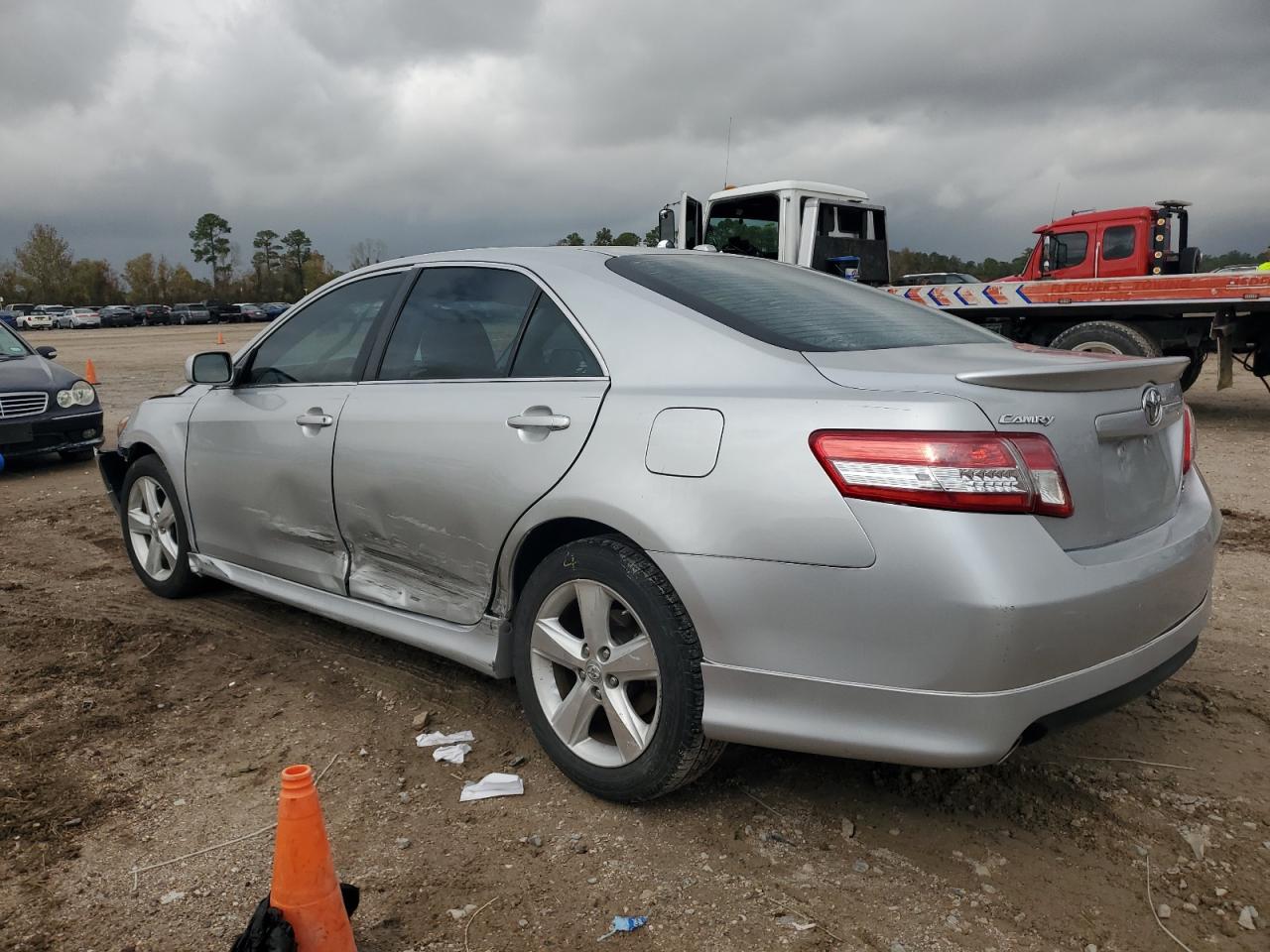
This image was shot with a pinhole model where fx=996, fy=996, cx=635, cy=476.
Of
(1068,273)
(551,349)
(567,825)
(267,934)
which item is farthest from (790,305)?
(1068,273)

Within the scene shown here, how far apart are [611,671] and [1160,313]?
9.77 meters

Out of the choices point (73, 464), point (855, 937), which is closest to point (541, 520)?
point (855, 937)

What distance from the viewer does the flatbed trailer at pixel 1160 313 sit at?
10.0m

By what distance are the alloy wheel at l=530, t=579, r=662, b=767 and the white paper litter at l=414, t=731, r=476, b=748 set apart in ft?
1.69

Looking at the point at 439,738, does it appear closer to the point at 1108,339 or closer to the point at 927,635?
the point at 927,635

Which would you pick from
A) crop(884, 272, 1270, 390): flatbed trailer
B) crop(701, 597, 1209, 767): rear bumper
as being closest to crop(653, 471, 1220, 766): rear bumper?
crop(701, 597, 1209, 767): rear bumper

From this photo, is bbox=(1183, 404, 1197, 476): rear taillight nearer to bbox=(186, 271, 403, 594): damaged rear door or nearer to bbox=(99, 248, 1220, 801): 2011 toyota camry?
bbox=(99, 248, 1220, 801): 2011 toyota camry

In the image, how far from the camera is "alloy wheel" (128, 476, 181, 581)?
474 centimetres

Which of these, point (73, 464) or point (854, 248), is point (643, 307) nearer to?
point (73, 464)

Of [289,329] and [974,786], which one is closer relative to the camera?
[974,786]

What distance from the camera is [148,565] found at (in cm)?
493

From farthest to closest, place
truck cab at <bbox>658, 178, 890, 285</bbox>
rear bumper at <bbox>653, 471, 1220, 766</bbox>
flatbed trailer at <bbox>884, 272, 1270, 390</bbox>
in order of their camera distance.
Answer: truck cab at <bbox>658, 178, 890, 285</bbox>, flatbed trailer at <bbox>884, 272, 1270, 390</bbox>, rear bumper at <bbox>653, 471, 1220, 766</bbox>

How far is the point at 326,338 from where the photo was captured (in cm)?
396

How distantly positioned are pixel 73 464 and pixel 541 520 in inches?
332
